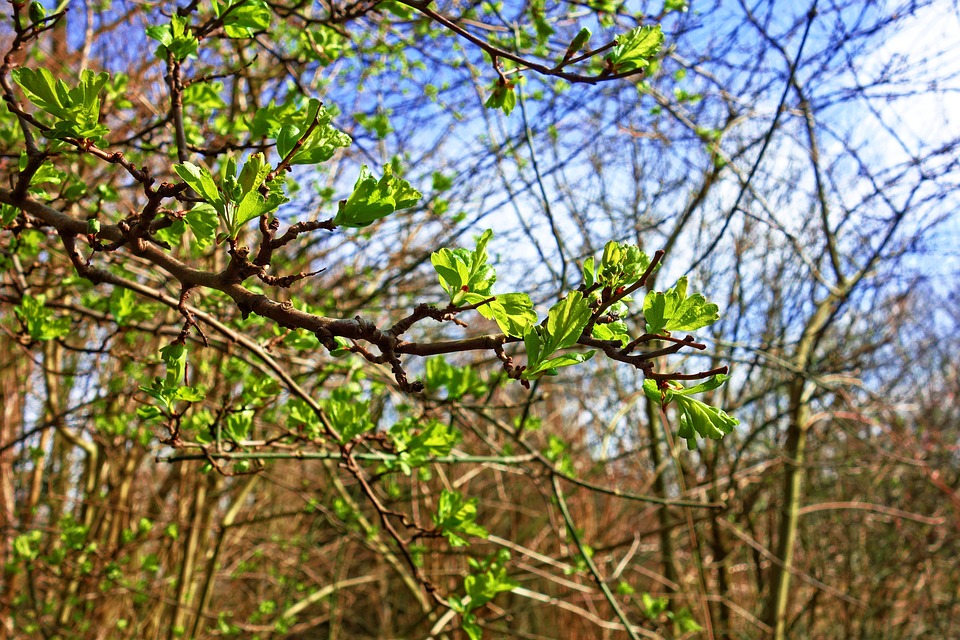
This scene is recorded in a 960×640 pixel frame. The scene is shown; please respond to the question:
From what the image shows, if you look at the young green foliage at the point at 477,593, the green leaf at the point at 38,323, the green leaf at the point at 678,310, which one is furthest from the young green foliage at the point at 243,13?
the young green foliage at the point at 477,593

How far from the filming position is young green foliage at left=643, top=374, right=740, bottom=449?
808mm

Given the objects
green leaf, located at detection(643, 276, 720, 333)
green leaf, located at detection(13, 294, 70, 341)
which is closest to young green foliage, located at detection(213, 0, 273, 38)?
green leaf, located at detection(13, 294, 70, 341)

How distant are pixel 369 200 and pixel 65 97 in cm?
46

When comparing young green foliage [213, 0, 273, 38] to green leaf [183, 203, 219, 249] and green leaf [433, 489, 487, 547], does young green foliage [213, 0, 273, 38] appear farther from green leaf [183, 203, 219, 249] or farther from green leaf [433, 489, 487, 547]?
green leaf [433, 489, 487, 547]

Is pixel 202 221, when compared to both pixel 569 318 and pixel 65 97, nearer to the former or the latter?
pixel 65 97

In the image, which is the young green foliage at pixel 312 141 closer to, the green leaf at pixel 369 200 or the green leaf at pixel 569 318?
the green leaf at pixel 369 200

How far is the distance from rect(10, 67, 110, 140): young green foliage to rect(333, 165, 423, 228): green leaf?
14.9 inches

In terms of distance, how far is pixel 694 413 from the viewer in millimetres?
821

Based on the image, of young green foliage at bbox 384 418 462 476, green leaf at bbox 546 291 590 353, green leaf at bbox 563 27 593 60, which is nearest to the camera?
green leaf at bbox 546 291 590 353

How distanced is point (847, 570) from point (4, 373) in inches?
262

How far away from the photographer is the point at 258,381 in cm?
160

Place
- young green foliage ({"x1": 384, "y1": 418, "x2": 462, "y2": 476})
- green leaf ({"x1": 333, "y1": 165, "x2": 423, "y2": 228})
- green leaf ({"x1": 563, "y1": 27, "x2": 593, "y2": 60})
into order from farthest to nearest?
young green foliage ({"x1": 384, "y1": 418, "x2": 462, "y2": 476}), green leaf ({"x1": 563, "y1": 27, "x2": 593, "y2": 60}), green leaf ({"x1": 333, "y1": 165, "x2": 423, "y2": 228})

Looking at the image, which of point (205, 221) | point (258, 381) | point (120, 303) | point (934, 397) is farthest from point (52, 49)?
point (934, 397)

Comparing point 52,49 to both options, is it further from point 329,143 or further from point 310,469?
point 329,143
